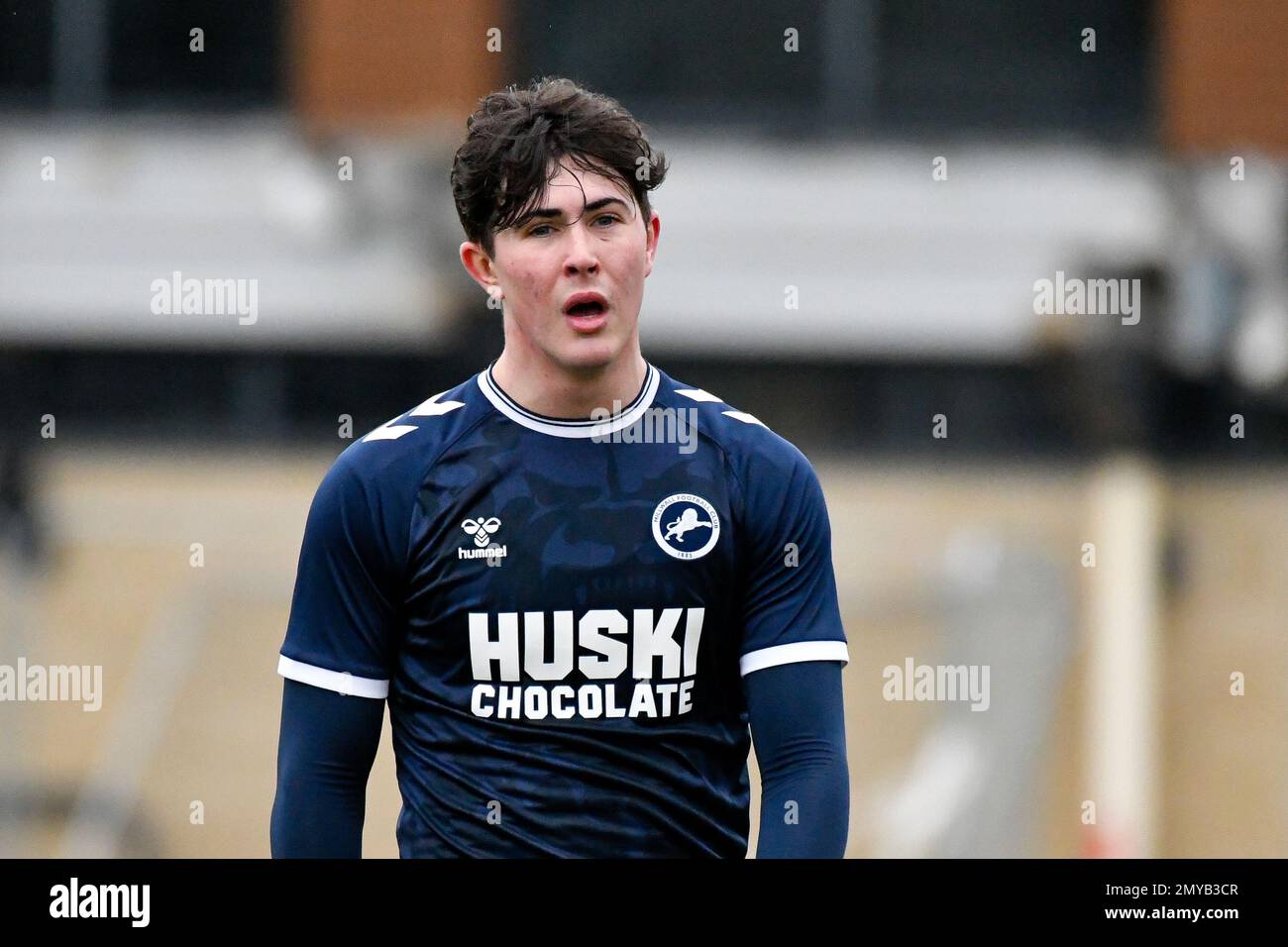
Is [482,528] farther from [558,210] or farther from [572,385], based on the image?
[558,210]

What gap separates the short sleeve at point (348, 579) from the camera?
3.86m

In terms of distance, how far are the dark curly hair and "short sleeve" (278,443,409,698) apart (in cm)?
64

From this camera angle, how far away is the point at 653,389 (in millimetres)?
4008

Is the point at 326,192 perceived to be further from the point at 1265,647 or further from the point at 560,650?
the point at 560,650

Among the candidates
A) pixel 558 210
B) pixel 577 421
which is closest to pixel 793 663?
pixel 577 421

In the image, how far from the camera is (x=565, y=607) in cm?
385

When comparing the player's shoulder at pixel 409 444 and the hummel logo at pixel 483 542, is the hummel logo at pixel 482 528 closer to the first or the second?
the hummel logo at pixel 483 542

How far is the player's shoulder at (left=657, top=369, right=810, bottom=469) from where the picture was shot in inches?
157

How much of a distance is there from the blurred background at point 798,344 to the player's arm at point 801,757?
915 cm

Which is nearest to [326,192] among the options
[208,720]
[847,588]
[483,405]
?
[208,720]

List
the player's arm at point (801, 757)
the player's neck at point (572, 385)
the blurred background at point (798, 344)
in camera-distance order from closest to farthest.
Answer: the player's arm at point (801, 757) → the player's neck at point (572, 385) → the blurred background at point (798, 344)

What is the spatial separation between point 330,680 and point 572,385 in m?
0.84

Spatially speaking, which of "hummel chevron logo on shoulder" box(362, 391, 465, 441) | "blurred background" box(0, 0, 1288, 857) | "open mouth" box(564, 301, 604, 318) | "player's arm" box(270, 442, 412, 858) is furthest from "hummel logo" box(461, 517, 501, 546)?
"blurred background" box(0, 0, 1288, 857)

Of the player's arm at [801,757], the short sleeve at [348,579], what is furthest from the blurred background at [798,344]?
the short sleeve at [348,579]
